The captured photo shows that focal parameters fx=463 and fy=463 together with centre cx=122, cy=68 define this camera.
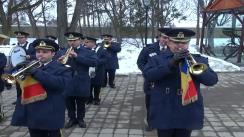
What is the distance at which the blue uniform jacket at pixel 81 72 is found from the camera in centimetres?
820

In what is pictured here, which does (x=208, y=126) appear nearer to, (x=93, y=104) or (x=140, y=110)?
(x=140, y=110)

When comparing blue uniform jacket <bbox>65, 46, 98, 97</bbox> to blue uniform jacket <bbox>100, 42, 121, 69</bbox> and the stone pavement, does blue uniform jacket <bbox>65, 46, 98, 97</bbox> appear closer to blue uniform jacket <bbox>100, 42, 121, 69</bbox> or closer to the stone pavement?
the stone pavement

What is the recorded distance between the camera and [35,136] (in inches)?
213

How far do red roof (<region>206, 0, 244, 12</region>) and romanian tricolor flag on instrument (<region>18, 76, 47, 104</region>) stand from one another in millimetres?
15218

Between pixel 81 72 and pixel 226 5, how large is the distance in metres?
12.5

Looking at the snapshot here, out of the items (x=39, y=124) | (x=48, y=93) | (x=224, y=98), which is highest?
(x=48, y=93)

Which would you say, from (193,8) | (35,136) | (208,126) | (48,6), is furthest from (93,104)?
(193,8)

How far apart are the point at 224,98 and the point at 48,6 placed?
24270 mm

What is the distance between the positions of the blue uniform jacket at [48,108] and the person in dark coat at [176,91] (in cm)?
104

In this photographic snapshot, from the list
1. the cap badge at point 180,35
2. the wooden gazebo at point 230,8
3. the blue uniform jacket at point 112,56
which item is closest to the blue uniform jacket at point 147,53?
the cap badge at point 180,35

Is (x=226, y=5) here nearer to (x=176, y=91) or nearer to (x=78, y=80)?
(x=78, y=80)

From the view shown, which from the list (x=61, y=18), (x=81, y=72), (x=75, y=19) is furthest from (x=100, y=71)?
(x=75, y=19)

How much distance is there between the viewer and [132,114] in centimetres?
966

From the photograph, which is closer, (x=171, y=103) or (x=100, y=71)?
(x=171, y=103)
